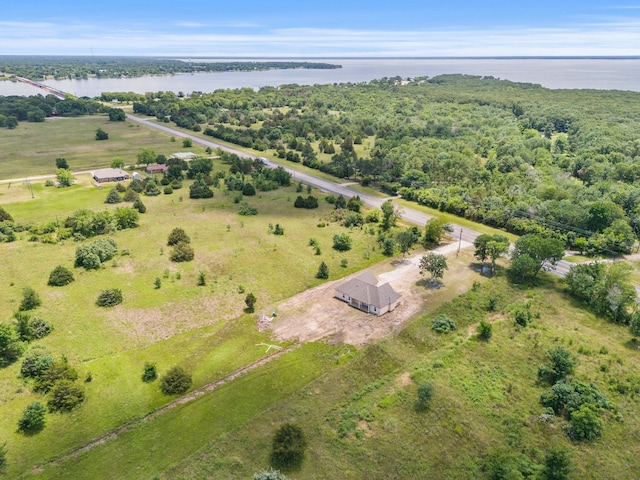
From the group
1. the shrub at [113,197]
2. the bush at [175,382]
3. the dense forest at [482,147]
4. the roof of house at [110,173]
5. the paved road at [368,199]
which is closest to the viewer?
the bush at [175,382]

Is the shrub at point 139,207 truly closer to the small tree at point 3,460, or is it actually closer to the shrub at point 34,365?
the shrub at point 34,365

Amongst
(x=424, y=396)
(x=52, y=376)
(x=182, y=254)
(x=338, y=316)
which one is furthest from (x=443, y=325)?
(x=52, y=376)

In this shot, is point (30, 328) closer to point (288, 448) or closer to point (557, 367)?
point (288, 448)

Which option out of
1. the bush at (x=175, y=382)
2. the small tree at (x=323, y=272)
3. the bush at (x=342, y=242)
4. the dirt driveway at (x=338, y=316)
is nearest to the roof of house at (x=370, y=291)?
the dirt driveway at (x=338, y=316)

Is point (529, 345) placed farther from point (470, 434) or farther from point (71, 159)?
point (71, 159)

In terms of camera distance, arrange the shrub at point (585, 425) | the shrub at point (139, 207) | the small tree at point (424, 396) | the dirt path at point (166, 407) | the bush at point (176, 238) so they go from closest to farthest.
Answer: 1. the dirt path at point (166, 407)
2. the shrub at point (585, 425)
3. the small tree at point (424, 396)
4. the bush at point (176, 238)
5. the shrub at point (139, 207)

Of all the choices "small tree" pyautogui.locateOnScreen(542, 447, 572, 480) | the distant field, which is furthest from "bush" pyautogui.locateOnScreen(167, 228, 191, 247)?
the distant field

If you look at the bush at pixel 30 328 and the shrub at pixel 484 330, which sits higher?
the shrub at pixel 484 330
